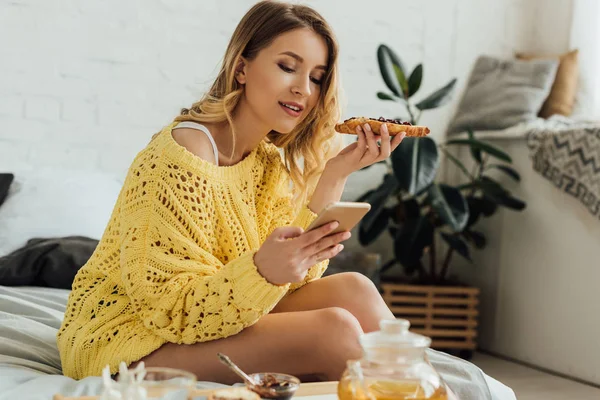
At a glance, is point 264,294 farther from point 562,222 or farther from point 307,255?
point 562,222

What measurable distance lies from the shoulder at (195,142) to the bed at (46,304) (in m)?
0.46

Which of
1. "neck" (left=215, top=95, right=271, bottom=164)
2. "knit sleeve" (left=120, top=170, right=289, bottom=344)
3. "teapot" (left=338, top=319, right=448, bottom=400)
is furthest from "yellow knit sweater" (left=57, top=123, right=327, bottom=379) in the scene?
"teapot" (left=338, top=319, right=448, bottom=400)

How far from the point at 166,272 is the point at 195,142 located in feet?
0.94

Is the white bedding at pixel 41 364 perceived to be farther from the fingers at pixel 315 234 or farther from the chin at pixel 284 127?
the chin at pixel 284 127

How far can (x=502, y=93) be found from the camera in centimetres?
345

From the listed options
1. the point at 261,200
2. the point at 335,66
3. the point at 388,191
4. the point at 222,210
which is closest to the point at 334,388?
the point at 222,210

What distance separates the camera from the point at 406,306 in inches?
127

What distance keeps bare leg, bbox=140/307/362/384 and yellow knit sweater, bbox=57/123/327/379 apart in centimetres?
3

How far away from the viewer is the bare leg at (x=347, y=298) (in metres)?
1.51

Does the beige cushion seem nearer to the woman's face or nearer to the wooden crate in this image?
the wooden crate

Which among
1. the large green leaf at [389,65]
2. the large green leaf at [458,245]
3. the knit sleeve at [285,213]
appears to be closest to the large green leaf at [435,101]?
the large green leaf at [389,65]

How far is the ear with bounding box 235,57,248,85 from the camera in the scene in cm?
164

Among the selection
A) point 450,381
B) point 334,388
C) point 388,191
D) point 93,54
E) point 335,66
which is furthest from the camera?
point 388,191

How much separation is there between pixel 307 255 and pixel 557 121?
93.6 inches
